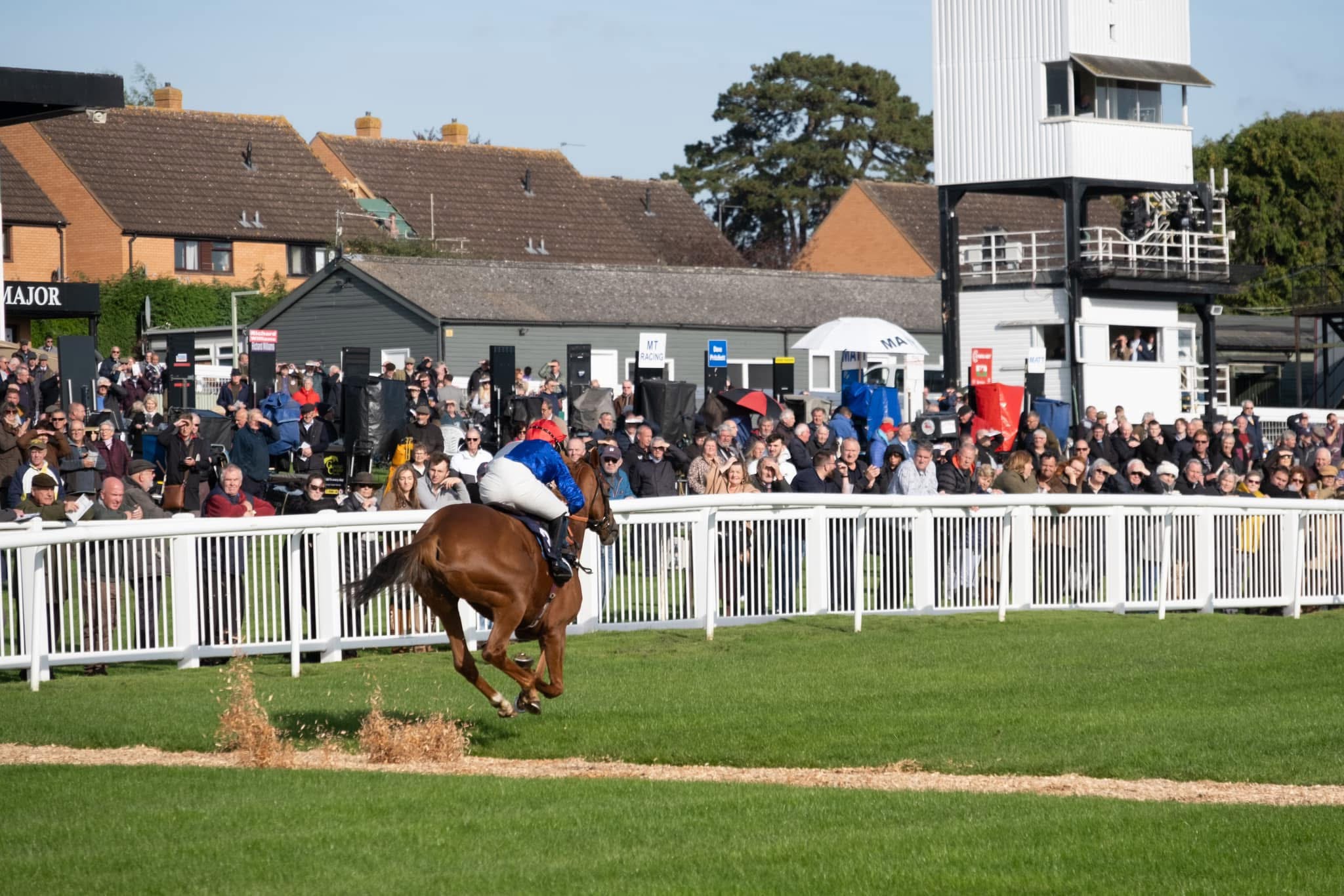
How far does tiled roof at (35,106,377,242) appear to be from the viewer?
2015 inches

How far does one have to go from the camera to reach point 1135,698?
11.9 meters

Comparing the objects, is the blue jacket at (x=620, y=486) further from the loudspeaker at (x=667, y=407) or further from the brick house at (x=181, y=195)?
the brick house at (x=181, y=195)

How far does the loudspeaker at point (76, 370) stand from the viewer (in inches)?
786

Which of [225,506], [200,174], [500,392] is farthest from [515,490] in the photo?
[200,174]

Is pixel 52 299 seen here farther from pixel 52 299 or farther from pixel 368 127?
pixel 368 127

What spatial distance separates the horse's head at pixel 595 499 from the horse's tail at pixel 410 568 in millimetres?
1373

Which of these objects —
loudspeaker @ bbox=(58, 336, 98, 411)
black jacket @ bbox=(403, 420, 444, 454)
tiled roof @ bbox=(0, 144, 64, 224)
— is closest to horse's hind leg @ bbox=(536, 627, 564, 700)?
black jacket @ bbox=(403, 420, 444, 454)

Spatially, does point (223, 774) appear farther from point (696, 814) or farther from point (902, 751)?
point (902, 751)

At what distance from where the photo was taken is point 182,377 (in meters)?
24.2

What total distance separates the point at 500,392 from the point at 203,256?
102 feet

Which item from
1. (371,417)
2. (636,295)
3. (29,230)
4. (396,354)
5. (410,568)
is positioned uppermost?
(29,230)

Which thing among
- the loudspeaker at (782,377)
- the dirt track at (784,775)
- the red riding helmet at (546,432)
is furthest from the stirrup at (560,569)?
the loudspeaker at (782,377)

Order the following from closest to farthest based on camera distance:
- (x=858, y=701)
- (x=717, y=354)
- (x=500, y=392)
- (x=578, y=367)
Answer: (x=858, y=701)
(x=500, y=392)
(x=578, y=367)
(x=717, y=354)

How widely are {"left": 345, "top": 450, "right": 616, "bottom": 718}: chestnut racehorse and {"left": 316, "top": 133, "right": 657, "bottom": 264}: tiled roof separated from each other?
45051mm
